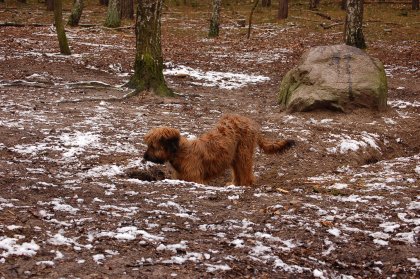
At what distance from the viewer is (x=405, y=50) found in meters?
20.9

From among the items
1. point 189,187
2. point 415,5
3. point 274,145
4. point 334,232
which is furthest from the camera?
point 415,5

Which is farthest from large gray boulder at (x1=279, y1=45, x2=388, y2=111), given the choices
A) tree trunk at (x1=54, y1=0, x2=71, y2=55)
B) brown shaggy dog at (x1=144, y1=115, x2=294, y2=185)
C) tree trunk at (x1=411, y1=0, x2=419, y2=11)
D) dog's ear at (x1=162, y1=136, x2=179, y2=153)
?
tree trunk at (x1=411, y1=0, x2=419, y2=11)

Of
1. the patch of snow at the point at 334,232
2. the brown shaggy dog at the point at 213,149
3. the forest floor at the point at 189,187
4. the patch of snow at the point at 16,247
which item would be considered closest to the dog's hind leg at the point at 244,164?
the brown shaggy dog at the point at 213,149

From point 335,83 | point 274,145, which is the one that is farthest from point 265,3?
point 274,145

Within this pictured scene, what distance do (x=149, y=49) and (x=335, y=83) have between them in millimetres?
4520

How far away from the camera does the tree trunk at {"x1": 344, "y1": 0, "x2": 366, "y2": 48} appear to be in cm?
1872

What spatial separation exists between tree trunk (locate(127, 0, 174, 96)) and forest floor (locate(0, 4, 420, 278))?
58 cm

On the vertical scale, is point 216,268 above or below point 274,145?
below

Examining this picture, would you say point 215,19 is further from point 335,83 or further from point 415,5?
point 415,5

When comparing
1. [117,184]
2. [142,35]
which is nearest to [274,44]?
[142,35]

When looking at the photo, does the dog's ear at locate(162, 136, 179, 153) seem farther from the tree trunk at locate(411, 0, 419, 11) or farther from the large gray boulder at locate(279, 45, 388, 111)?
the tree trunk at locate(411, 0, 419, 11)

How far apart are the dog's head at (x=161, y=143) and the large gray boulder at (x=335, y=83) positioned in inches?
204

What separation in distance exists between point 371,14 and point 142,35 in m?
26.3

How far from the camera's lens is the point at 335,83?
466 inches
